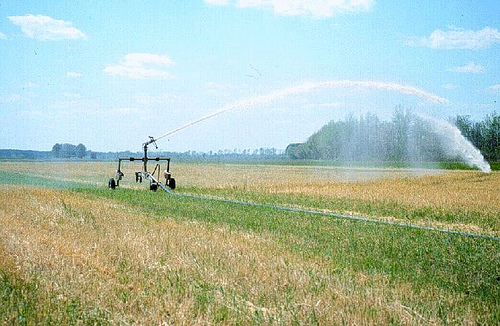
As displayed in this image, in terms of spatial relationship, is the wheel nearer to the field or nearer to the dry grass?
the field

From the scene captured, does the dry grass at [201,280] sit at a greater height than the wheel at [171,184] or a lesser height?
lesser

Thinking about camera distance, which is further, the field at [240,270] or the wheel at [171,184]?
the wheel at [171,184]

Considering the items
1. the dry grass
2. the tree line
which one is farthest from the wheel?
the tree line

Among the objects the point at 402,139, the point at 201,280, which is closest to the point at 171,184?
the point at 201,280

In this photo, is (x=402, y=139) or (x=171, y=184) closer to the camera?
(x=171, y=184)

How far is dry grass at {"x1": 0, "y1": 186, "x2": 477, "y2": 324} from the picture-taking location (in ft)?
17.6

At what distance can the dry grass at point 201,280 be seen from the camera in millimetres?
5367

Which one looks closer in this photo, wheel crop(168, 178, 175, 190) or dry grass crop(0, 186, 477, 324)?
dry grass crop(0, 186, 477, 324)

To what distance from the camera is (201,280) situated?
668 centimetres

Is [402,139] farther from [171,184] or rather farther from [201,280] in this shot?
[201,280]

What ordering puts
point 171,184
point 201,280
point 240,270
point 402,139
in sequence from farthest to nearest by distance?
point 402,139 → point 171,184 → point 240,270 → point 201,280

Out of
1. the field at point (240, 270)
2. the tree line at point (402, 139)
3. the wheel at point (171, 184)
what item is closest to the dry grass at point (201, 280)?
the field at point (240, 270)

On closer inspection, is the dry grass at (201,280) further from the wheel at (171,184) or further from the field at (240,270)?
the wheel at (171,184)

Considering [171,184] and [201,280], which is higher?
[171,184]
